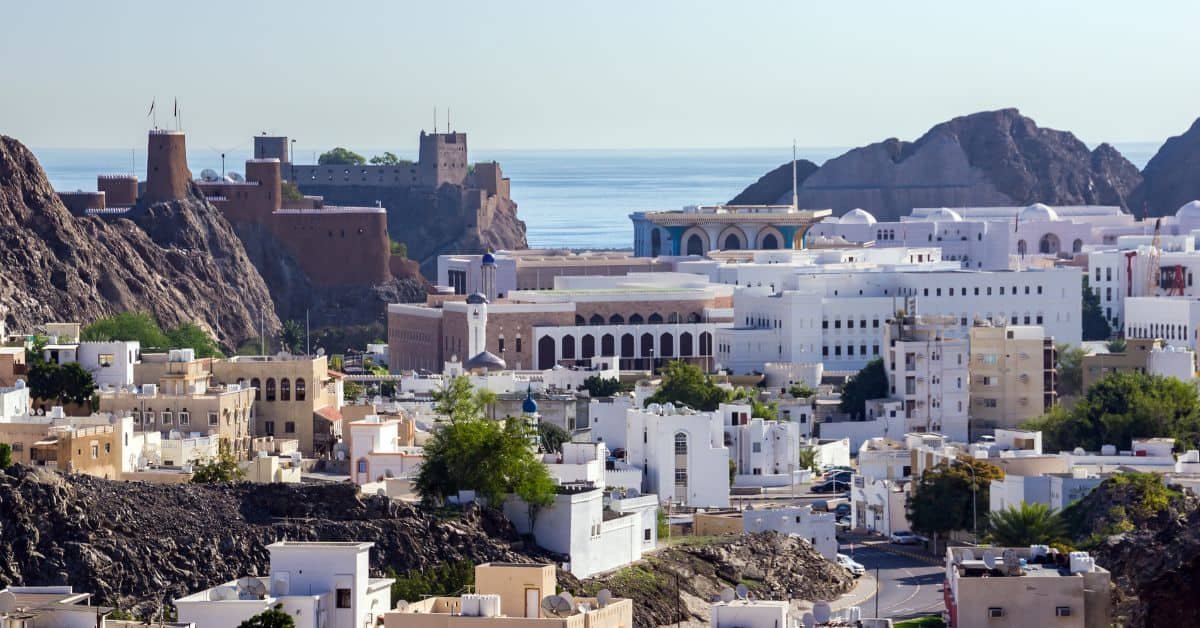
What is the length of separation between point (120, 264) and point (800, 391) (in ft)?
97.9

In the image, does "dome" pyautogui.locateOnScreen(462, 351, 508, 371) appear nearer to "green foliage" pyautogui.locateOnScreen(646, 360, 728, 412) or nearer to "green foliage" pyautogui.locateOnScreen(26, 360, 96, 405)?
"green foliage" pyautogui.locateOnScreen(646, 360, 728, 412)

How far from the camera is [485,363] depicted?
98.2 metres

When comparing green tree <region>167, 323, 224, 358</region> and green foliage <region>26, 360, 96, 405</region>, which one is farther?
green tree <region>167, 323, 224, 358</region>

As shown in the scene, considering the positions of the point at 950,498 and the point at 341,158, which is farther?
the point at 341,158

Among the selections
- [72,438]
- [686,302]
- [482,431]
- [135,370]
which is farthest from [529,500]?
[686,302]

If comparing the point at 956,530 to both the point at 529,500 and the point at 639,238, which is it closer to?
the point at 529,500

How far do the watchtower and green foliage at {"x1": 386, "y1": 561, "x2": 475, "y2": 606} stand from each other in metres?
74.6

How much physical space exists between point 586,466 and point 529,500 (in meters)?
5.43

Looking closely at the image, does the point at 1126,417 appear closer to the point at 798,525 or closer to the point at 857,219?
the point at 798,525

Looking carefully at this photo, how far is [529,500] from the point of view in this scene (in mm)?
57500

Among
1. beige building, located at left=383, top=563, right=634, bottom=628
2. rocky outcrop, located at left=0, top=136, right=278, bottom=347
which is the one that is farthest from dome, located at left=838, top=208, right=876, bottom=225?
beige building, located at left=383, top=563, right=634, bottom=628

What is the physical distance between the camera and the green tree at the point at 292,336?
11631 centimetres

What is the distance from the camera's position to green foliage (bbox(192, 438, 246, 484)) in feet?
197

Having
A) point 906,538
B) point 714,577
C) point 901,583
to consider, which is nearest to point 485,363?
point 906,538
